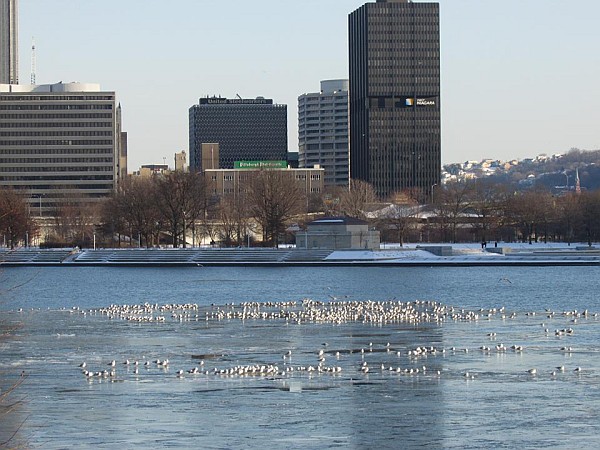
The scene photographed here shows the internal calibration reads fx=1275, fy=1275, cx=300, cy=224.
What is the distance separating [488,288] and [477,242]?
7553 cm

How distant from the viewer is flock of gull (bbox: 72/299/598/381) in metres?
34.0

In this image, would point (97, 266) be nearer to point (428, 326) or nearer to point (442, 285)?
point (442, 285)

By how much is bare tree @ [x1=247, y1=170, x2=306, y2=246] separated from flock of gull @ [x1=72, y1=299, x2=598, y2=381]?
76355mm

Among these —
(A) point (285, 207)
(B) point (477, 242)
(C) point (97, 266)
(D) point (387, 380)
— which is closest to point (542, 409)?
(D) point (387, 380)

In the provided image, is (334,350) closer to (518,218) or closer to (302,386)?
(302,386)

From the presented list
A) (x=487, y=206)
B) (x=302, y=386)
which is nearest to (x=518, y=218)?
(x=487, y=206)

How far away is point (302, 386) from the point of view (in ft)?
103

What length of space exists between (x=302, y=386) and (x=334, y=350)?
785cm

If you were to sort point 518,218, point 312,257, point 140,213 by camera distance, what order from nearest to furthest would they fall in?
point 312,257, point 140,213, point 518,218

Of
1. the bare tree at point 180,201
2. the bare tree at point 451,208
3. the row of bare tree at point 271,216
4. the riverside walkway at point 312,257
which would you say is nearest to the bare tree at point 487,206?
the row of bare tree at point 271,216

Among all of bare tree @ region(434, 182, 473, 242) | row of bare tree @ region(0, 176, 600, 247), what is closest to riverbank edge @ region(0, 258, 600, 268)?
row of bare tree @ region(0, 176, 600, 247)

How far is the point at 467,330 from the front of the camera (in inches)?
1811

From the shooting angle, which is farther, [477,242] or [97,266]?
[477,242]

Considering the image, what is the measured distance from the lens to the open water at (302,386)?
25219 mm
